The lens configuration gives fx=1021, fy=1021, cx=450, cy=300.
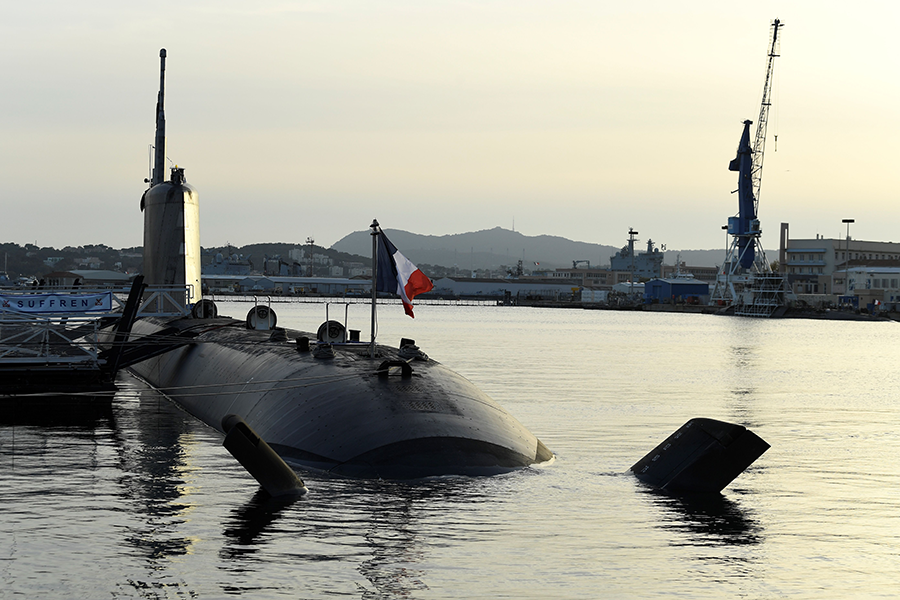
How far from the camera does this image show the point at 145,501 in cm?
1455

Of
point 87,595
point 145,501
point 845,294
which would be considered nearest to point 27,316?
point 145,501

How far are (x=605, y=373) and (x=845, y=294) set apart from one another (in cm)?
11191

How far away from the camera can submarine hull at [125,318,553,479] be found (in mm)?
14734

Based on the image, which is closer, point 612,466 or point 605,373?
point 612,466

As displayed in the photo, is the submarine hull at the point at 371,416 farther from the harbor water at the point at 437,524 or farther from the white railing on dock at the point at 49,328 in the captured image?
the white railing on dock at the point at 49,328

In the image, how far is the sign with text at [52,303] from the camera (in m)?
25.2

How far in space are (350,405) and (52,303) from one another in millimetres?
12908

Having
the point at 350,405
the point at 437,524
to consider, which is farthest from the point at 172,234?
Result: the point at 437,524

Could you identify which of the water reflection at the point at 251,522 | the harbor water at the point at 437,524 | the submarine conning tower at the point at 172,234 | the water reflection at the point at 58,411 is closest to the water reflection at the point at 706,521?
the harbor water at the point at 437,524

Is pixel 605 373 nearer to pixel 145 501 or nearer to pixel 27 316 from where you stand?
pixel 27 316

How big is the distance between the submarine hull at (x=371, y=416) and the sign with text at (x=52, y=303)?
609 cm

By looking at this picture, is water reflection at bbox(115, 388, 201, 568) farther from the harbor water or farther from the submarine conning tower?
the submarine conning tower

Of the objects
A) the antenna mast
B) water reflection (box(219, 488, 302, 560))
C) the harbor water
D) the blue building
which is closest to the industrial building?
the blue building

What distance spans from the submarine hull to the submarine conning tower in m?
11.2
